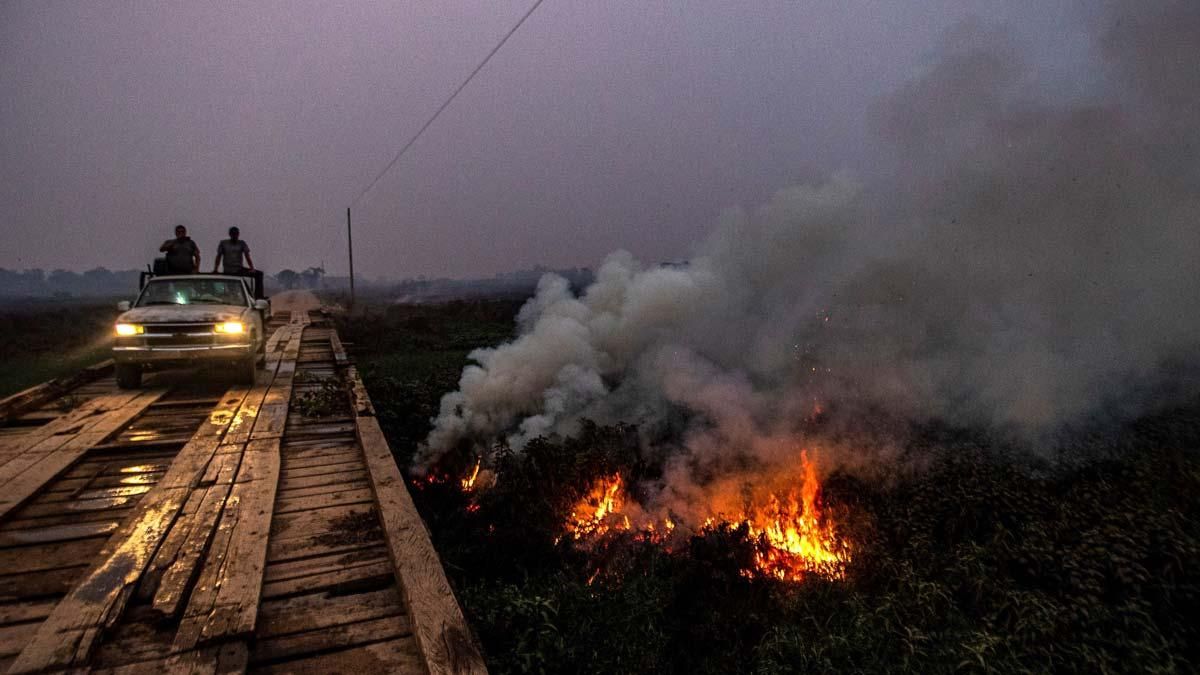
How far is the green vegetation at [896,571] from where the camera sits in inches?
171

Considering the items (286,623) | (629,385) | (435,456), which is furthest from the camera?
(629,385)

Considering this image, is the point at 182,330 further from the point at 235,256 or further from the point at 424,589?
the point at 424,589

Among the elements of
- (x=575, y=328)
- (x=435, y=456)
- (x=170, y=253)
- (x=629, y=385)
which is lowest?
(x=435, y=456)

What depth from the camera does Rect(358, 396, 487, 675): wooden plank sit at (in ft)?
9.11

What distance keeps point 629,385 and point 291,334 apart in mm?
12572

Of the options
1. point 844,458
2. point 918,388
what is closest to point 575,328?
point 844,458

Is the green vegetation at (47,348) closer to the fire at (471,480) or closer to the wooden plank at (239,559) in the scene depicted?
the fire at (471,480)

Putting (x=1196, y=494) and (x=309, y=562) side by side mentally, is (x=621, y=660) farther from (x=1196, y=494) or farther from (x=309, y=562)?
(x=1196, y=494)

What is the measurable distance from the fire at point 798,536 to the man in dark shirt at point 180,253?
11.1m

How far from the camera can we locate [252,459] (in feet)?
17.9

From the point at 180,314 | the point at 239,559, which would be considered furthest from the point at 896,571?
the point at 180,314

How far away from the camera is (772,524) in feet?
25.4

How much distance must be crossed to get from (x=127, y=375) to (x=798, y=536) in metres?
10.7

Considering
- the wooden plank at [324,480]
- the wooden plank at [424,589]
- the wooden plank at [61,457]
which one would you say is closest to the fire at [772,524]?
the wooden plank at [324,480]
